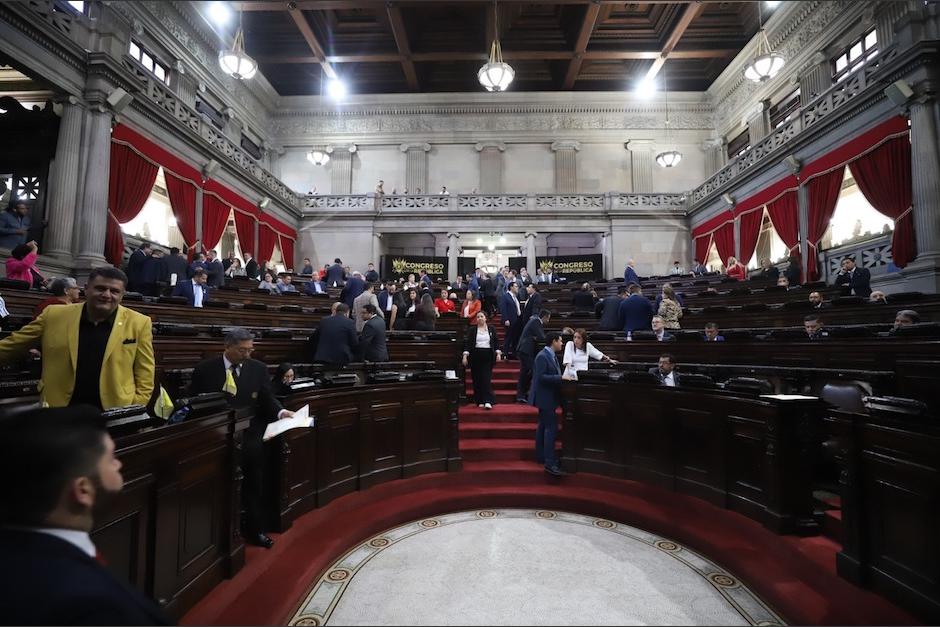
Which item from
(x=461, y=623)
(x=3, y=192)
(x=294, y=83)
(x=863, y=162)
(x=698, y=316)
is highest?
(x=294, y=83)

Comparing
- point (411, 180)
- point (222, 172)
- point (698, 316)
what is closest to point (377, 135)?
point (411, 180)

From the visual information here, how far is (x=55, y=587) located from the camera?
29.9 inches

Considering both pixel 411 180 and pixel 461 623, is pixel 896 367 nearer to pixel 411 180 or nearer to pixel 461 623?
pixel 461 623

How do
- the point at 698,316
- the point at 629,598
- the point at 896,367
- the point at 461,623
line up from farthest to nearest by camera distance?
the point at 698,316, the point at 896,367, the point at 629,598, the point at 461,623

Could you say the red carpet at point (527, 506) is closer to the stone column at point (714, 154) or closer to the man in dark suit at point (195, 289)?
the man in dark suit at point (195, 289)

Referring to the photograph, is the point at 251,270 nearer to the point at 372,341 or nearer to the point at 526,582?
the point at 372,341

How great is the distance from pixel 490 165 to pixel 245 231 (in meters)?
9.97

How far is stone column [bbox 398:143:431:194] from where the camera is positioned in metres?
19.1

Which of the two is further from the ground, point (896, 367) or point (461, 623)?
point (896, 367)

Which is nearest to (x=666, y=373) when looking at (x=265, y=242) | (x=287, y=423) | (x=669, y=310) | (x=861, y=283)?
(x=669, y=310)

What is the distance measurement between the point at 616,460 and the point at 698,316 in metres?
4.43

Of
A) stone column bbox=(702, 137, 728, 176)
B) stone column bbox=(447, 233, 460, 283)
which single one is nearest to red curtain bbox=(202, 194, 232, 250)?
stone column bbox=(447, 233, 460, 283)

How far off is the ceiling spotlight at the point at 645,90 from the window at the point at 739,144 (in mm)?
3664

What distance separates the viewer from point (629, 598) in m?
2.65
